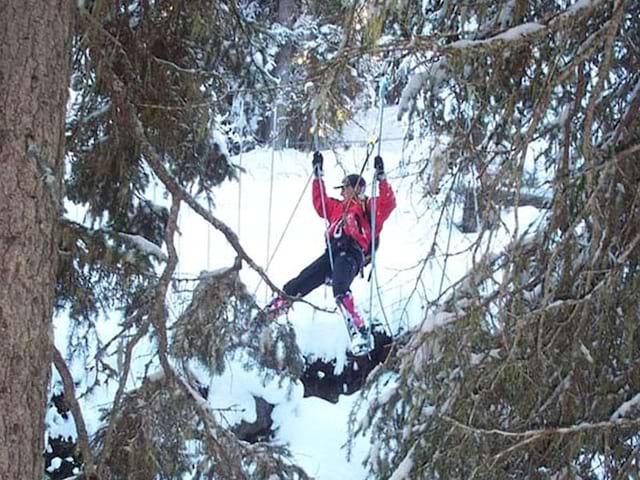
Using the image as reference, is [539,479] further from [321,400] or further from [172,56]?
[321,400]

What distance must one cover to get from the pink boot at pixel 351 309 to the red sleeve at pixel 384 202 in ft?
2.28

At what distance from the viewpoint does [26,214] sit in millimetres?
2225

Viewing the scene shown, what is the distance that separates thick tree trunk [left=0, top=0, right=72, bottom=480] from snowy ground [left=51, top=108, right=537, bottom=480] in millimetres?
2119

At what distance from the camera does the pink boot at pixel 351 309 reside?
5824mm

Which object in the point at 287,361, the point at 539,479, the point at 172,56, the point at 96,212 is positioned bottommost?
the point at 539,479

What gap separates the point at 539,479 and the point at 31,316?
1511mm

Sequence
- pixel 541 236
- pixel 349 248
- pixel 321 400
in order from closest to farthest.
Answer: pixel 541 236 < pixel 349 248 < pixel 321 400

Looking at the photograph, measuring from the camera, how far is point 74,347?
344cm

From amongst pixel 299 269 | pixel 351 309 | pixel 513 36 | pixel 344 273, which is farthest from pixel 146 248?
pixel 299 269

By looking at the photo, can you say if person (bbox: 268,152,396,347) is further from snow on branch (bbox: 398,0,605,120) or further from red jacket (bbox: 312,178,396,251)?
snow on branch (bbox: 398,0,605,120)

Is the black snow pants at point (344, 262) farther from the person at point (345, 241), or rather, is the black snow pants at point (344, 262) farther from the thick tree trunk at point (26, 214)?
the thick tree trunk at point (26, 214)

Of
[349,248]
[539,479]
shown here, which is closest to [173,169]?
[539,479]

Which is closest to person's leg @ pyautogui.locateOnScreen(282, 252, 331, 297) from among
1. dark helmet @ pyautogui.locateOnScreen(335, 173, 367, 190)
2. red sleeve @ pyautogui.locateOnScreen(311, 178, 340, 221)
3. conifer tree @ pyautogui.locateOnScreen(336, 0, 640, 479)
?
red sleeve @ pyautogui.locateOnScreen(311, 178, 340, 221)

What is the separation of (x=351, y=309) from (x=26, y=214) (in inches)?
155
